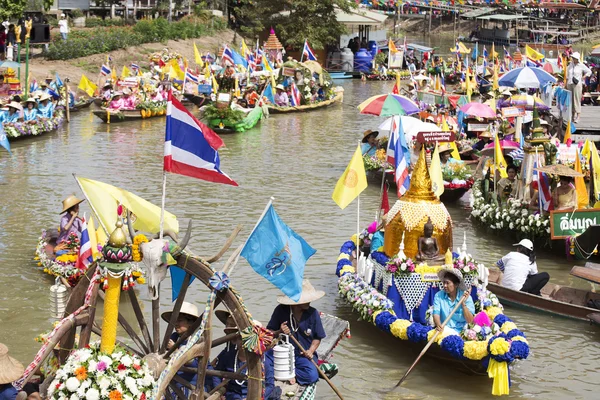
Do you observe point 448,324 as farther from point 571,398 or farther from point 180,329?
point 180,329

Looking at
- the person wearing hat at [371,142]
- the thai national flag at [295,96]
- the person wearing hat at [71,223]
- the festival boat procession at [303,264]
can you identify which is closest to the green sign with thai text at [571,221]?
the festival boat procession at [303,264]

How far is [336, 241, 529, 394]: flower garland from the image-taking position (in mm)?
11055

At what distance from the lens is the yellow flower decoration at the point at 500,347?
1098 cm

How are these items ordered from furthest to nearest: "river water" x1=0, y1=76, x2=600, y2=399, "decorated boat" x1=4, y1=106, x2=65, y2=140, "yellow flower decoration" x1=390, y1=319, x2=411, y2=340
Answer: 1. "decorated boat" x1=4, y1=106, x2=65, y2=140
2. "river water" x1=0, y1=76, x2=600, y2=399
3. "yellow flower decoration" x1=390, y1=319, x2=411, y2=340

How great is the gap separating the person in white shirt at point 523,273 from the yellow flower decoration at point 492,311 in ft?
7.29

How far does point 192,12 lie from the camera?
65000 mm

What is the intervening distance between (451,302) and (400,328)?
80 centimetres

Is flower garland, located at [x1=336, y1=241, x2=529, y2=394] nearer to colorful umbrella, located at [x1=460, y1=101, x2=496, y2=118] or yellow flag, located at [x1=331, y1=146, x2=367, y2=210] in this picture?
yellow flag, located at [x1=331, y1=146, x2=367, y2=210]

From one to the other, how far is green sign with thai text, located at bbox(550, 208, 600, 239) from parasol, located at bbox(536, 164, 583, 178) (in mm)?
663

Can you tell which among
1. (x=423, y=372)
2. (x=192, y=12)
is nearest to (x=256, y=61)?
(x=192, y=12)

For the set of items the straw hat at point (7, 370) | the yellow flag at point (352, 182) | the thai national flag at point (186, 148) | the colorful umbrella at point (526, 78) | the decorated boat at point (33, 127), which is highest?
the colorful umbrella at point (526, 78)

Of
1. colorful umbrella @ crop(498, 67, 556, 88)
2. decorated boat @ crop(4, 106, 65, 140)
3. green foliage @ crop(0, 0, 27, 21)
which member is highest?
green foliage @ crop(0, 0, 27, 21)

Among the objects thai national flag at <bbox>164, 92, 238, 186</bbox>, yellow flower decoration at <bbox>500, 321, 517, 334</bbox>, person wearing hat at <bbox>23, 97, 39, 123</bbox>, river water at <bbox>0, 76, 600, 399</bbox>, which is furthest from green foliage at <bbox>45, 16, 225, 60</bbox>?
thai national flag at <bbox>164, 92, 238, 186</bbox>

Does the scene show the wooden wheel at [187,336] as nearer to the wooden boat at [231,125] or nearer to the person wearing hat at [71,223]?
the person wearing hat at [71,223]
